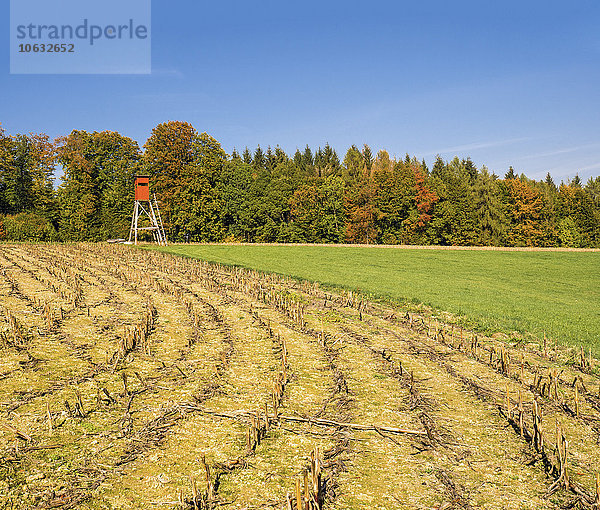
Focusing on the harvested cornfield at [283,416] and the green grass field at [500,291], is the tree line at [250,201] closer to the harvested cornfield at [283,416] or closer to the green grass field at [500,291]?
the green grass field at [500,291]

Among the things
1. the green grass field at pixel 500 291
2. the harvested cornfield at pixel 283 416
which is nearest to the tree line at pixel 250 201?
the green grass field at pixel 500 291

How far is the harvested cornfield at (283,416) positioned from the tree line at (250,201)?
1908 inches

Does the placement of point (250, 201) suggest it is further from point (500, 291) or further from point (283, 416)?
point (283, 416)

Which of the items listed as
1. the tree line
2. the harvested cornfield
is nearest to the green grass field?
the harvested cornfield

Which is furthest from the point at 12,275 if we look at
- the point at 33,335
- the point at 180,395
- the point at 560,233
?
the point at 560,233

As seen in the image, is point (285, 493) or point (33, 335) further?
point (33, 335)

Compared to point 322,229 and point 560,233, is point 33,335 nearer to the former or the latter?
point 322,229

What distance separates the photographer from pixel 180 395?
7199 millimetres

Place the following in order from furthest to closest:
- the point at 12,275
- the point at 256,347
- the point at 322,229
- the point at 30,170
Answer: the point at 322,229
the point at 30,170
the point at 12,275
the point at 256,347

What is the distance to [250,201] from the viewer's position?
70062 millimetres

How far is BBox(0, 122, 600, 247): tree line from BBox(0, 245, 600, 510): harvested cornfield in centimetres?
4846

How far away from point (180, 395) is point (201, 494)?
2.81 m

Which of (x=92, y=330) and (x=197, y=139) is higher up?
(x=197, y=139)

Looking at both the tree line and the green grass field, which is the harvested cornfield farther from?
the tree line
